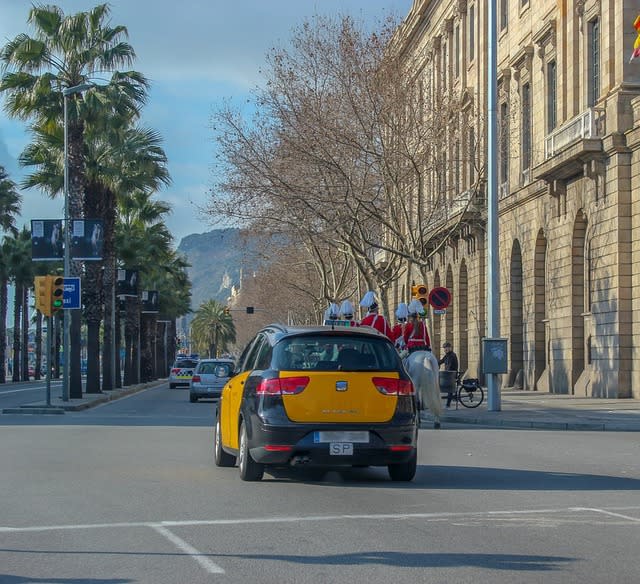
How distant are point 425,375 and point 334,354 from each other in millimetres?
9770

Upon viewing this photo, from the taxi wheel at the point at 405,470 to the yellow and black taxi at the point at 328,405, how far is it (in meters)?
0.01

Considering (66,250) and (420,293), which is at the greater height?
(66,250)

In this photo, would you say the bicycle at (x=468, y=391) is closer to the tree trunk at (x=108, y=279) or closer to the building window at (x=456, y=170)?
the building window at (x=456, y=170)

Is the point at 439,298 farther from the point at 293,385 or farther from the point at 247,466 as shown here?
the point at 293,385

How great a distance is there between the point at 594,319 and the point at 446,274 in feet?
72.5

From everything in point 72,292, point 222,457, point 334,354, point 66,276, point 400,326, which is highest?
point 66,276

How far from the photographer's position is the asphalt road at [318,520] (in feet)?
26.2

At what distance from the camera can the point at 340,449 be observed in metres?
12.7

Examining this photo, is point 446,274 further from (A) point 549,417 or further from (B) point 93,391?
(A) point 549,417

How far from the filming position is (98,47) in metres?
40.1

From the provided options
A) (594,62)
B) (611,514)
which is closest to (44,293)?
(594,62)

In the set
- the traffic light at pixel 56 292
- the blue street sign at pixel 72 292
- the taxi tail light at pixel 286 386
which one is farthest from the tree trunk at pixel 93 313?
the taxi tail light at pixel 286 386

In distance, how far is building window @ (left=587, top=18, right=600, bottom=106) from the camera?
37.5 metres

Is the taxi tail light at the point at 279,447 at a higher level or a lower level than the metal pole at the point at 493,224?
lower
